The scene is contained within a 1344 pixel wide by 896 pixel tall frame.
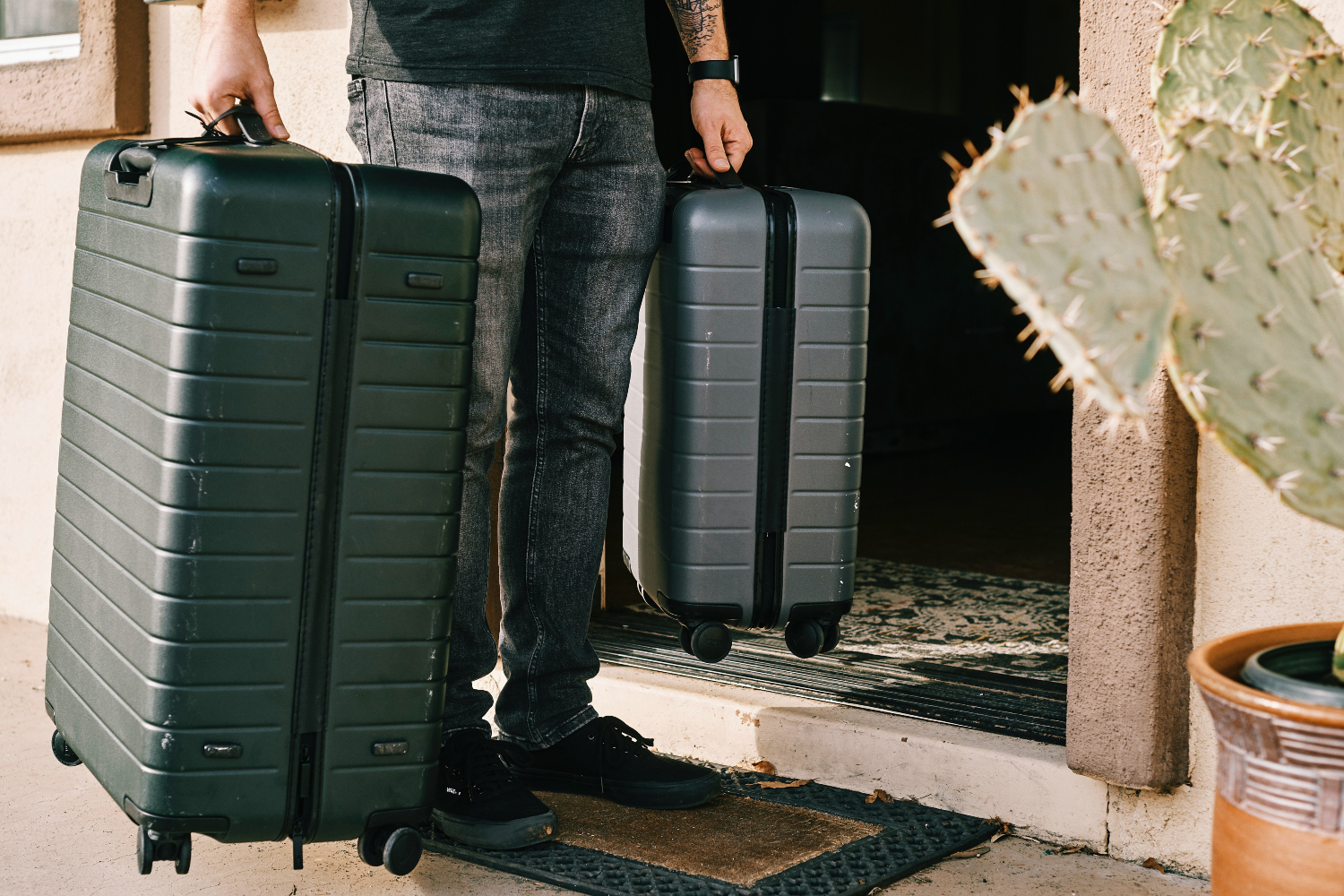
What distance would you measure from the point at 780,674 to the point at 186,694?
135 cm

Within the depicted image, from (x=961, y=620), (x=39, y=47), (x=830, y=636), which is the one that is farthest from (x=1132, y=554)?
(x=39, y=47)

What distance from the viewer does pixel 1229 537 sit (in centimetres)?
194

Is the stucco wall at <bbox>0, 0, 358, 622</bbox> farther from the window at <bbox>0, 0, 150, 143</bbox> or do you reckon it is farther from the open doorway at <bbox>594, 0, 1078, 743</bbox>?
the open doorway at <bbox>594, 0, 1078, 743</bbox>

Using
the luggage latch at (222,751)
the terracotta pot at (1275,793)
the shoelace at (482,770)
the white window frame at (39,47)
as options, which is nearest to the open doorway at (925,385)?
the shoelace at (482,770)

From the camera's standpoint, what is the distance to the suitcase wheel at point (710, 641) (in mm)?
2084

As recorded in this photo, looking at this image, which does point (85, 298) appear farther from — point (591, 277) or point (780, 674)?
point (780, 674)

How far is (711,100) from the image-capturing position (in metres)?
2.20

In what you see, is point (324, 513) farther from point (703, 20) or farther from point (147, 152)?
point (703, 20)

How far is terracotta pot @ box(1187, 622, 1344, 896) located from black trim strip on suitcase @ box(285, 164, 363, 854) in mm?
1002

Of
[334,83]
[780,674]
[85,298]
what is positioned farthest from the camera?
[334,83]

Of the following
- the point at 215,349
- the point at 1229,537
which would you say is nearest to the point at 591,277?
the point at 215,349

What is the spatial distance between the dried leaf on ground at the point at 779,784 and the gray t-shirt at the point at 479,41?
4.03 ft

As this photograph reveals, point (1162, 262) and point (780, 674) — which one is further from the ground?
point (1162, 262)

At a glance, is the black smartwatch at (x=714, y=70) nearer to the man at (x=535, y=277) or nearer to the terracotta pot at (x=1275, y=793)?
the man at (x=535, y=277)
